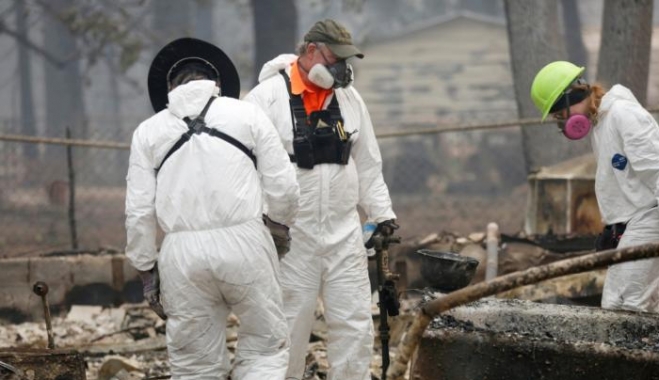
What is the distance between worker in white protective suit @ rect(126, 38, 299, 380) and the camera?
579 cm

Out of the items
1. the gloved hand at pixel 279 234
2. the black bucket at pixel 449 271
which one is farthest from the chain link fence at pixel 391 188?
the gloved hand at pixel 279 234

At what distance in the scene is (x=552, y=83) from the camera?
6.98 m

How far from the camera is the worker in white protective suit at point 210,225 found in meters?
5.79

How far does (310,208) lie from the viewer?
6852 millimetres

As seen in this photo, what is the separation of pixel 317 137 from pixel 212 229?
1.27 m

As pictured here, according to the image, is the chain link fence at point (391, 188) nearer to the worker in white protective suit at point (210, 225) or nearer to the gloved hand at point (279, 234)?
the gloved hand at point (279, 234)

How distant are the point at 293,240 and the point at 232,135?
3.67ft

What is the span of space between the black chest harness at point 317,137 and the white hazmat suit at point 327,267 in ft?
0.12

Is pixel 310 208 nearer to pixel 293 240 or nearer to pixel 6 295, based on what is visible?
pixel 293 240

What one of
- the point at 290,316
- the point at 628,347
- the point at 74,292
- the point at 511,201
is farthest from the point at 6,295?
the point at 511,201

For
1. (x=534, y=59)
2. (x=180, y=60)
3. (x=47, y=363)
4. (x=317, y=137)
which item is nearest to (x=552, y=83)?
(x=317, y=137)

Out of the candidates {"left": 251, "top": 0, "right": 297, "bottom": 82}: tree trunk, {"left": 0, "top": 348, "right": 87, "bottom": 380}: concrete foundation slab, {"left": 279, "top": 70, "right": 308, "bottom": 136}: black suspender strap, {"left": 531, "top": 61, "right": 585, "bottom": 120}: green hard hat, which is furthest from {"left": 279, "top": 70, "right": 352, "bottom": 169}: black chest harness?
{"left": 251, "top": 0, "right": 297, "bottom": 82}: tree trunk

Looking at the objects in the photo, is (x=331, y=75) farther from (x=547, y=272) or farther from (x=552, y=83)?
(x=547, y=272)

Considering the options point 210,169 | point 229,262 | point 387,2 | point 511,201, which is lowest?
point 511,201
